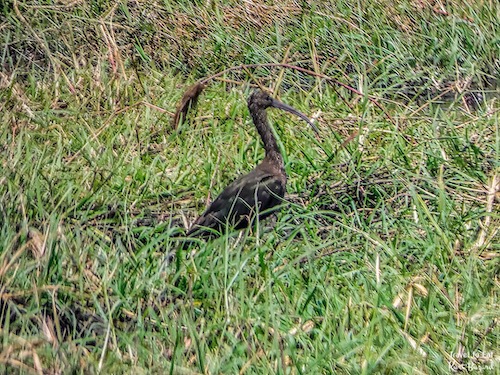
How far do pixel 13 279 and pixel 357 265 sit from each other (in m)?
1.54

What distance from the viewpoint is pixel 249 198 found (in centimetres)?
558

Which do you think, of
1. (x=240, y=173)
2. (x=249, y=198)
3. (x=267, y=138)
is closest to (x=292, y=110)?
(x=267, y=138)

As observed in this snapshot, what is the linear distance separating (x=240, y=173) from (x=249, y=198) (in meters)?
0.60

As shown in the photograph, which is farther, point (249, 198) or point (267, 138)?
point (267, 138)

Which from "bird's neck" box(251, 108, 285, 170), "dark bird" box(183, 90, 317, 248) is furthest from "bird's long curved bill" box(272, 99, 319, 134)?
"dark bird" box(183, 90, 317, 248)

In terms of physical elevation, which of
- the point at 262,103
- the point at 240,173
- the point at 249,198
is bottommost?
the point at 240,173

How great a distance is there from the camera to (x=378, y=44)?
7.50 metres

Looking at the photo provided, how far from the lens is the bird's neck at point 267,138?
5850 millimetres

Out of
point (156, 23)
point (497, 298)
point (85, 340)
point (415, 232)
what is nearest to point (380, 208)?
point (415, 232)

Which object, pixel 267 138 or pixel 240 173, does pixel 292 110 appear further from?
pixel 240 173

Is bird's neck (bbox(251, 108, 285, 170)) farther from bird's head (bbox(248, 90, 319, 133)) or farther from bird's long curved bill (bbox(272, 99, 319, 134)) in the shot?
bird's long curved bill (bbox(272, 99, 319, 134))

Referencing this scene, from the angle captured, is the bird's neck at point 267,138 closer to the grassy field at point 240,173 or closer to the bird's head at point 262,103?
the bird's head at point 262,103

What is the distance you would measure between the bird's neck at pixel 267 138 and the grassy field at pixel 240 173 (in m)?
0.21

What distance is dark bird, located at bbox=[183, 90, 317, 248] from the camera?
541cm
